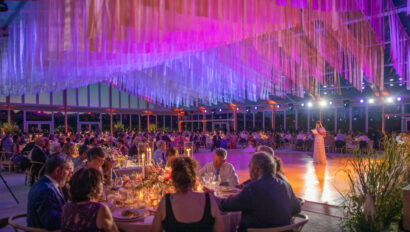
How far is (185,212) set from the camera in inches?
72.2

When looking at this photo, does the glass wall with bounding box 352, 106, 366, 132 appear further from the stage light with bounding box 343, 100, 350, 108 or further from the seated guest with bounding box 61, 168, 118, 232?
the seated guest with bounding box 61, 168, 118, 232

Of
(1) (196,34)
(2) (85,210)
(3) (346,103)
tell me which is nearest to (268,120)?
(3) (346,103)

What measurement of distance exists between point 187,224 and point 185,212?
3.0 inches

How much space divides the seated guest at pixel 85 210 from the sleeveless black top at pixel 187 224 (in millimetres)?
381

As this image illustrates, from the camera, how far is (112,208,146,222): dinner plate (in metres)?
2.16

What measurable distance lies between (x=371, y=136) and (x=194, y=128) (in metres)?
15.7

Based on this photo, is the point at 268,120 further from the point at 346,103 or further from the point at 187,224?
the point at 187,224

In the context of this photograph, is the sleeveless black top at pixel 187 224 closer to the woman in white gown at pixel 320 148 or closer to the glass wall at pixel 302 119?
the woman in white gown at pixel 320 148

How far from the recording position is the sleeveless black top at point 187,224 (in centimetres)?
182

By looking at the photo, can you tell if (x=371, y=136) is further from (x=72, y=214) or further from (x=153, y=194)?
(x=72, y=214)

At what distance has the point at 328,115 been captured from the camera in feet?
60.7

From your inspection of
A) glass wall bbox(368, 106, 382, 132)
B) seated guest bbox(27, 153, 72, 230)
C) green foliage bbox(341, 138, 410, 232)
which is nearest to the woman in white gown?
green foliage bbox(341, 138, 410, 232)

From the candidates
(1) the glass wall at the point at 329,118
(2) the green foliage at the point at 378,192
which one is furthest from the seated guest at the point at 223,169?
(1) the glass wall at the point at 329,118

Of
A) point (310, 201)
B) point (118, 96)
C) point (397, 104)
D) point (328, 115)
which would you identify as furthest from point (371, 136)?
point (118, 96)
